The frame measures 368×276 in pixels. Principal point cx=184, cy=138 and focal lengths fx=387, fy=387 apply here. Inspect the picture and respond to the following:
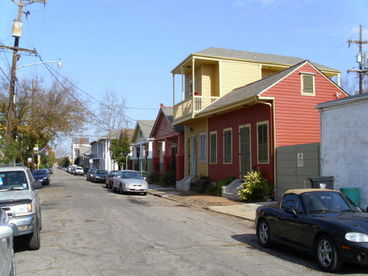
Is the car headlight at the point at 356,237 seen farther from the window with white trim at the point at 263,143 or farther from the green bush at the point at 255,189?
the window with white trim at the point at 263,143

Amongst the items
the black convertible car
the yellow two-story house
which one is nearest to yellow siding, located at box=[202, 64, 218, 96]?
the yellow two-story house

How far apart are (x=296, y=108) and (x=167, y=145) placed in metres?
16.8

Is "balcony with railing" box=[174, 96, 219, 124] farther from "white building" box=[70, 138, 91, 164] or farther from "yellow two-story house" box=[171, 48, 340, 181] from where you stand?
"white building" box=[70, 138, 91, 164]

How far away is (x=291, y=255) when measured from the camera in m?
7.99

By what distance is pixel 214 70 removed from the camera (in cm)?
2556

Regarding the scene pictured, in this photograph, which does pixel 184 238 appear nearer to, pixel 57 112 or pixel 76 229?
pixel 76 229

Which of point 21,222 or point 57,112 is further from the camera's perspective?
point 57,112

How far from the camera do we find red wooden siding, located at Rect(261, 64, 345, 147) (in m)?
17.9

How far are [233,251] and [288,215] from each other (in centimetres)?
138

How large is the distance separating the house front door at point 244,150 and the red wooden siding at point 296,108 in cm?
218

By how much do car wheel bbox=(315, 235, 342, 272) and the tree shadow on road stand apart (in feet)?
0.57

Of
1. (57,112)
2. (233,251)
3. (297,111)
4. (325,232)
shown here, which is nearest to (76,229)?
(233,251)

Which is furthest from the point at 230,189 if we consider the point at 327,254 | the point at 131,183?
the point at 327,254

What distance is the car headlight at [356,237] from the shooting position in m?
6.19
